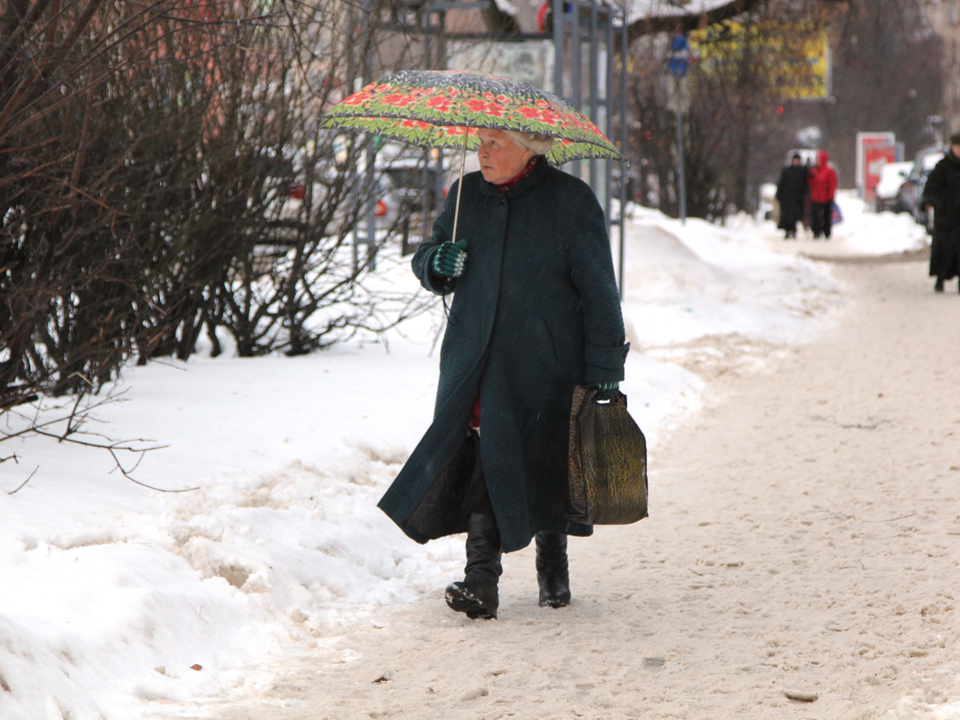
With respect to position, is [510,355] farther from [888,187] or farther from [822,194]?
[888,187]

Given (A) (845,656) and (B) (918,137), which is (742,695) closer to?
(A) (845,656)

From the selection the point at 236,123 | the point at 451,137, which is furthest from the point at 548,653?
the point at 236,123

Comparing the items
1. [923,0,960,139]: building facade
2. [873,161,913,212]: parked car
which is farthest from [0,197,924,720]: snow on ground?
[923,0,960,139]: building facade

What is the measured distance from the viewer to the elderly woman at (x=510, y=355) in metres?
3.75

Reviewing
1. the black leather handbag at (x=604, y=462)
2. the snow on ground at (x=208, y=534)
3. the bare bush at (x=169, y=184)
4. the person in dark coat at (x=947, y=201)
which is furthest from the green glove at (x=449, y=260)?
the person in dark coat at (x=947, y=201)

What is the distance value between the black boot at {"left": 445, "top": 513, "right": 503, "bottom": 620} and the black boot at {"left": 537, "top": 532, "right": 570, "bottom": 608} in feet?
0.60

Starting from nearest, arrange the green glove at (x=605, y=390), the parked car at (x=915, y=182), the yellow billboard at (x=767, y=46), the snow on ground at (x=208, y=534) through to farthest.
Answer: the snow on ground at (x=208, y=534)
the green glove at (x=605, y=390)
the yellow billboard at (x=767, y=46)
the parked car at (x=915, y=182)

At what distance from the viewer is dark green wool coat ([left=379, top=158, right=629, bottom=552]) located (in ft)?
12.3

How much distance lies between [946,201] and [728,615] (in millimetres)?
10452

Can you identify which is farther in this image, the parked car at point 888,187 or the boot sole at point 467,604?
the parked car at point 888,187

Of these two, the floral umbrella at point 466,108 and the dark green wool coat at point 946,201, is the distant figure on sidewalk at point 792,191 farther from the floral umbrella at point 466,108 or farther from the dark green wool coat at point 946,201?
the floral umbrella at point 466,108

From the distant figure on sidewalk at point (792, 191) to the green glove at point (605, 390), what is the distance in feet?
67.0

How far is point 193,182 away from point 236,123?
48cm

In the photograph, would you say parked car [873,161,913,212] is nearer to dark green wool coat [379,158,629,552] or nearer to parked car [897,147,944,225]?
parked car [897,147,944,225]
